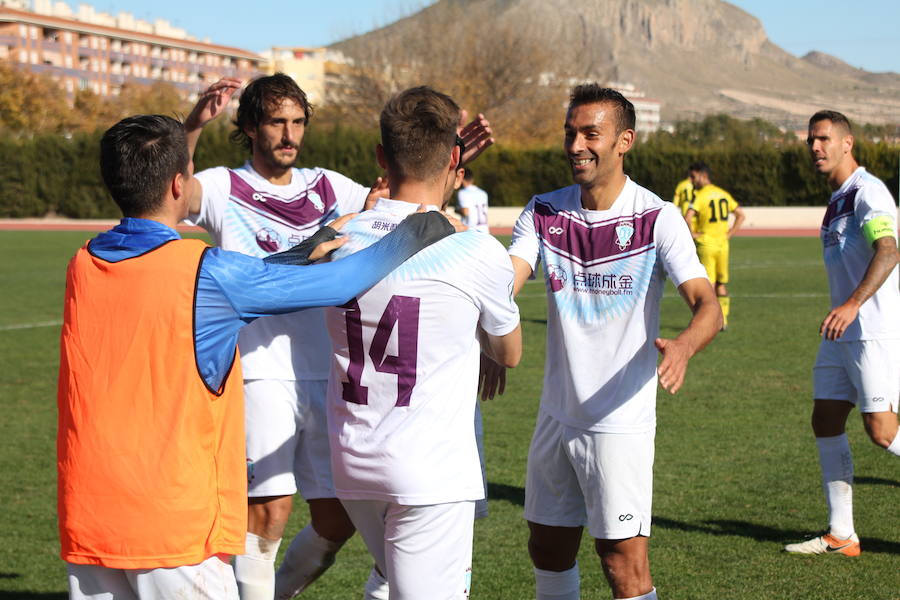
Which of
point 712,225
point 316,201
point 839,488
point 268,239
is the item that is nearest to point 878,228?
point 839,488

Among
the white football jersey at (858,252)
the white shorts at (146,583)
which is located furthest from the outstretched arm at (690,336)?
the white football jersey at (858,252)

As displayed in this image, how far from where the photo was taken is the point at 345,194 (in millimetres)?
4914

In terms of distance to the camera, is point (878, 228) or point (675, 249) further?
point (878, 228)

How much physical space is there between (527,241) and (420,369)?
136 centimetres

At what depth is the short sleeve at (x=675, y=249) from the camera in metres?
4.04

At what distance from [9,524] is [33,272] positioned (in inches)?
682

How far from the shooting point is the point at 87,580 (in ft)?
9.19

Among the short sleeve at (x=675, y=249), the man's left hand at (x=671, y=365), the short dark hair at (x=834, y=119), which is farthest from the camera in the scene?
the short dark hair at (x=834, y=119)

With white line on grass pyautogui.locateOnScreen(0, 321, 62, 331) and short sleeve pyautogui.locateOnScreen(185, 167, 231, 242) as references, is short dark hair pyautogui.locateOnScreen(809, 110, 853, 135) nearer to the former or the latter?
short sleeve pyautogui.locateOnScreen(185, 167, 231, 242)

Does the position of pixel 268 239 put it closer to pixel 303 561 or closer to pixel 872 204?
pixel 303 561

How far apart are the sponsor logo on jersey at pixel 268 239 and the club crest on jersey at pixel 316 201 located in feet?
0.80

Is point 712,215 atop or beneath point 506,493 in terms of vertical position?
atop

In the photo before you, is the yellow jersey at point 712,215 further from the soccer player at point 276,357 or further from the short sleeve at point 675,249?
the short sleeve at point 675,249

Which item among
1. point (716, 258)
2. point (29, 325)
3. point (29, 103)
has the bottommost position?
point (29, 325)
